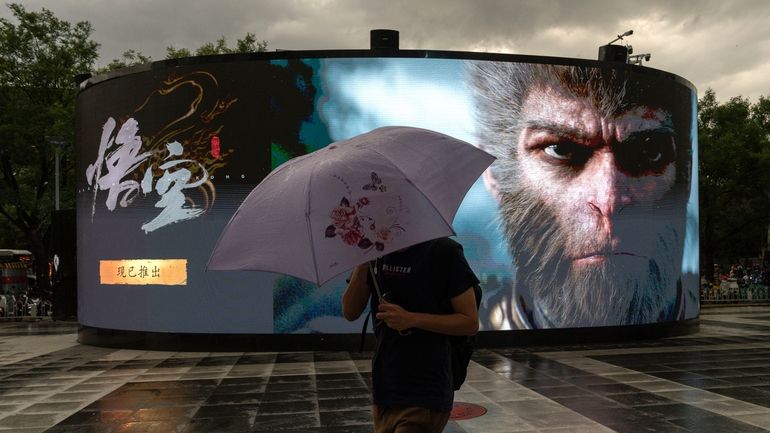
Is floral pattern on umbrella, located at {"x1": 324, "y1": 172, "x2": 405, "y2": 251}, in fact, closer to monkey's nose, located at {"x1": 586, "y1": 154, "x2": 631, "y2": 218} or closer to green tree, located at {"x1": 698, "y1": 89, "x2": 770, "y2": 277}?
monkey's nose, located at {"x1": 586, "y1": 154, "x2": 631, "y2": 218}

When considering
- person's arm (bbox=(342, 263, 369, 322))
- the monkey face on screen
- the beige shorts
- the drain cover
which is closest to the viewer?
the beige shorts

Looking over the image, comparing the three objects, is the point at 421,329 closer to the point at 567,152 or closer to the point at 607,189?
the point at 567,152

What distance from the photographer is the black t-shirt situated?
3174 millimetres

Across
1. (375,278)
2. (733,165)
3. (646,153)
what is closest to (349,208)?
(375,278)

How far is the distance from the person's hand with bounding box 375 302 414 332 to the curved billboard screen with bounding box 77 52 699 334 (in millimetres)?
10437

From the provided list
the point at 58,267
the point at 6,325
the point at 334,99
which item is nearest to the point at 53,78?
the point at 6,325

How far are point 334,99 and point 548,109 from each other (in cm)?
434

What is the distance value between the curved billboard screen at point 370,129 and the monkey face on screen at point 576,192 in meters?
0.03

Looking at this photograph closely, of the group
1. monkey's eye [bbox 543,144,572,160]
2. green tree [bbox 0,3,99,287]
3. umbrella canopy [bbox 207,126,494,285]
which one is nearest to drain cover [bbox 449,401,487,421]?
umbrella canopy [bbox 207,126,494,285]

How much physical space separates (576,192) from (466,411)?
7547 millimetres

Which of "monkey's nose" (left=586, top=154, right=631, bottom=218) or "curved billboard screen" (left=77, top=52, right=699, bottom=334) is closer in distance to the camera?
"curved billboard screen" (left=77, top=52, right=699, bottom=334)

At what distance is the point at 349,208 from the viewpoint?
3.11m

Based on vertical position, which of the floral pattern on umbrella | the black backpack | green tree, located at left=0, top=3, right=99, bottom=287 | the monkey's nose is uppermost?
green tree, located at left=0, top=3, right=99, bottom=287

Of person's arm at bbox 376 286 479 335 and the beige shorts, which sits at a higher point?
person's arm at bbox 376 286 479 335
